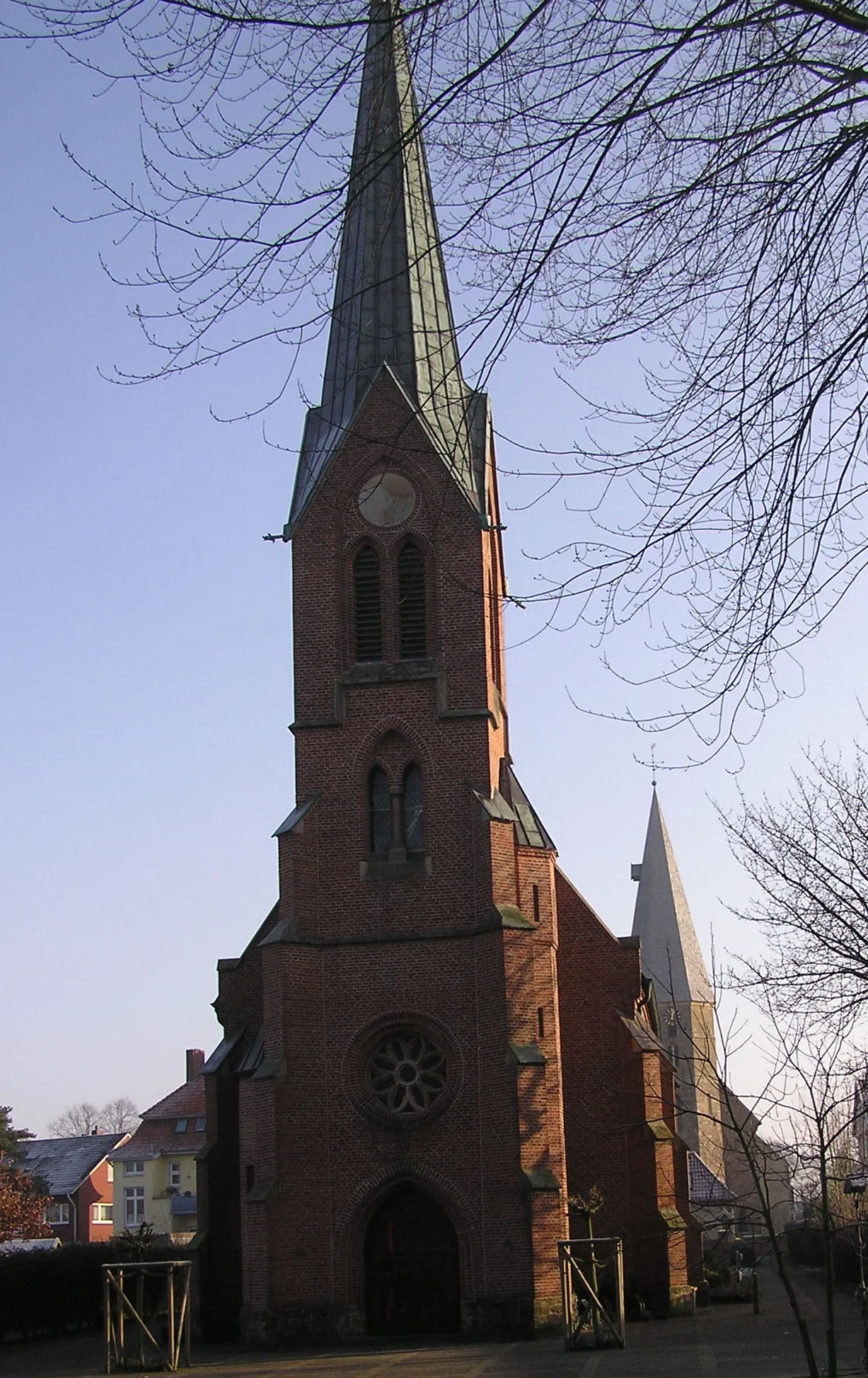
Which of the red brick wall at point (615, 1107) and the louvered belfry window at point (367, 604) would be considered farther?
the louvered belfry window at point (367, 604)

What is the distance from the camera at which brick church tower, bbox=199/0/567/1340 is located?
92.8 feet

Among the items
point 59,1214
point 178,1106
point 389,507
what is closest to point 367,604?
point 389,507

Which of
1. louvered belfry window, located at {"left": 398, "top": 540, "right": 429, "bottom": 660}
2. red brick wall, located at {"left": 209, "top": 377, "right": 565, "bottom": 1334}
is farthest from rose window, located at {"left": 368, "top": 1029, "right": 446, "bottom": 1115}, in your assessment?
louvered belfry window, located at {"left": 398, "top": 540, "right": 429, "bottom": 660}

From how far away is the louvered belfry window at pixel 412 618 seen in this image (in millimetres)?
32031

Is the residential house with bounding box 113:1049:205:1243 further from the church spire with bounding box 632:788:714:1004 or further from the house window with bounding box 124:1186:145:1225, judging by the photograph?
the church spire with bounding box 632:788:714:1004

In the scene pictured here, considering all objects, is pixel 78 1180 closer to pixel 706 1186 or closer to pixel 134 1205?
pixel 134 1205

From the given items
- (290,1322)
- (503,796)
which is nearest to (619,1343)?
(290,1322)

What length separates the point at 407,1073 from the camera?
29.7 meters

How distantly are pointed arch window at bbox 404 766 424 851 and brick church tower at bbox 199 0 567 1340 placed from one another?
0.05 m

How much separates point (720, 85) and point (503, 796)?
23.6 m

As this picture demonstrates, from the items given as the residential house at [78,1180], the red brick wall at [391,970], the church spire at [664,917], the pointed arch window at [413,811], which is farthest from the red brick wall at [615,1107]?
the residential house at [78,1180]

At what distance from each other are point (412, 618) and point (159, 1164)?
52663 mm

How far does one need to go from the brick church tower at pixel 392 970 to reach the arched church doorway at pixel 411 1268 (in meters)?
0.04

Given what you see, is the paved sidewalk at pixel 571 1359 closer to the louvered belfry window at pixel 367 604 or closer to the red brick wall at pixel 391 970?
the red brick wall at pixel 391 970
